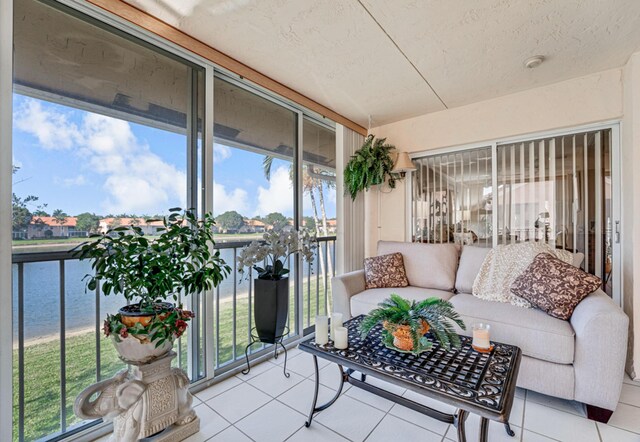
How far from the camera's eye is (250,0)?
1.66 meters

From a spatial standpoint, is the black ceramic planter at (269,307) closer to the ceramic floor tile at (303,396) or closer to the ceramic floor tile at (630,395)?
the ceramic floor tile at (303,396)

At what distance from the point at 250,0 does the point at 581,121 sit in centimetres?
288

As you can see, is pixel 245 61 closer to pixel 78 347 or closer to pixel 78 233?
pixel 78 233

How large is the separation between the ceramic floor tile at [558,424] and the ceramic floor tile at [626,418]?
0.15 m

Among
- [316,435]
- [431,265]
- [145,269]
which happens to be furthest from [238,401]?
[431,265]

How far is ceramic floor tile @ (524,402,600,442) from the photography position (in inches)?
61.7

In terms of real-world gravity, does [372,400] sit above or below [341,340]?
below

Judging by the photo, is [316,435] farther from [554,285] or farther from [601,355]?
[554,285]

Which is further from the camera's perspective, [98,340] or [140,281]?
[98,340]

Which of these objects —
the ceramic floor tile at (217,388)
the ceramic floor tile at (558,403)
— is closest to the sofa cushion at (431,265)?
the ceramic floor tile at (558,403)

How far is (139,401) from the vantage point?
1.42 metres

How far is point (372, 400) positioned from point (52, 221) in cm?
217

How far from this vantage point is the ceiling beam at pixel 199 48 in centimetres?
165

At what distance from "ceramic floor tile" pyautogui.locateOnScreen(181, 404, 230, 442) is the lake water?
0.85m
